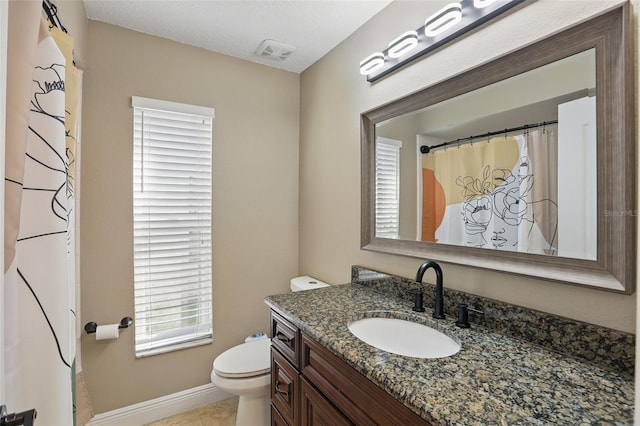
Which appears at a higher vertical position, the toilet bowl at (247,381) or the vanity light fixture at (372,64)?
the vanity light fixture at (372,64)

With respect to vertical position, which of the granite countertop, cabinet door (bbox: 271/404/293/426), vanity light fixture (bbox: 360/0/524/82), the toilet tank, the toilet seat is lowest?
cabinet door (bbox: 271/404/293/426)

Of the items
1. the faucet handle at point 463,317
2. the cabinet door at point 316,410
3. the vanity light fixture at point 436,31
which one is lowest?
the cabinet door at point 316,410

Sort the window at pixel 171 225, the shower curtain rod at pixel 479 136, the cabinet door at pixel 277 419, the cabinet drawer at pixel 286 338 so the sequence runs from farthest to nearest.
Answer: the window at pixel 171 225 < the cabinet door at pixel 277 419 < the cabinet drawer at pixel 286 338 < the shower curtain rod at pixel 479 136

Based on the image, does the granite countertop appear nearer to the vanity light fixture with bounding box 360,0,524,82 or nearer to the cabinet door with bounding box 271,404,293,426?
the cabinet door with bounding box 271,404,293,426

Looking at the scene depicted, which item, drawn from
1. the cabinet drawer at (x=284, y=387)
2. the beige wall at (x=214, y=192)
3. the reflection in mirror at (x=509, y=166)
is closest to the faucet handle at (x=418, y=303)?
the reflection in mirror at (x=509, y=166)

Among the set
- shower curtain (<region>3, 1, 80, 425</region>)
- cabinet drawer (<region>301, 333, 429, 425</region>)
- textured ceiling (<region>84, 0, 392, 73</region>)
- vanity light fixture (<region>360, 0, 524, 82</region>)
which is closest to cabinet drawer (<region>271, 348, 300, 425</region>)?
cabinet drawer (<region>301, 333, 429, 425</region>)

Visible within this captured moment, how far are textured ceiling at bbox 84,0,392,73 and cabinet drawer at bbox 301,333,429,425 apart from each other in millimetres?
1738

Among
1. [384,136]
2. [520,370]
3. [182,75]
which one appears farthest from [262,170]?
[520,370]

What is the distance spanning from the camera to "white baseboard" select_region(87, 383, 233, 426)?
1893mm

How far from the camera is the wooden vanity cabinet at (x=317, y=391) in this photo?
89 centimetres

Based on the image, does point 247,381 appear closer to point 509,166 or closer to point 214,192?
point 214,192

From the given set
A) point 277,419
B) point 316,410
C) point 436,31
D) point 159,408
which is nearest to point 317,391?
point 316,410

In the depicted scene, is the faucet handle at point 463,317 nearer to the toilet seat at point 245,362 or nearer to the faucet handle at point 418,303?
the faucet handle at point 418,303

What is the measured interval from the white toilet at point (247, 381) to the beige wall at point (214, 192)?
466 millimetres
